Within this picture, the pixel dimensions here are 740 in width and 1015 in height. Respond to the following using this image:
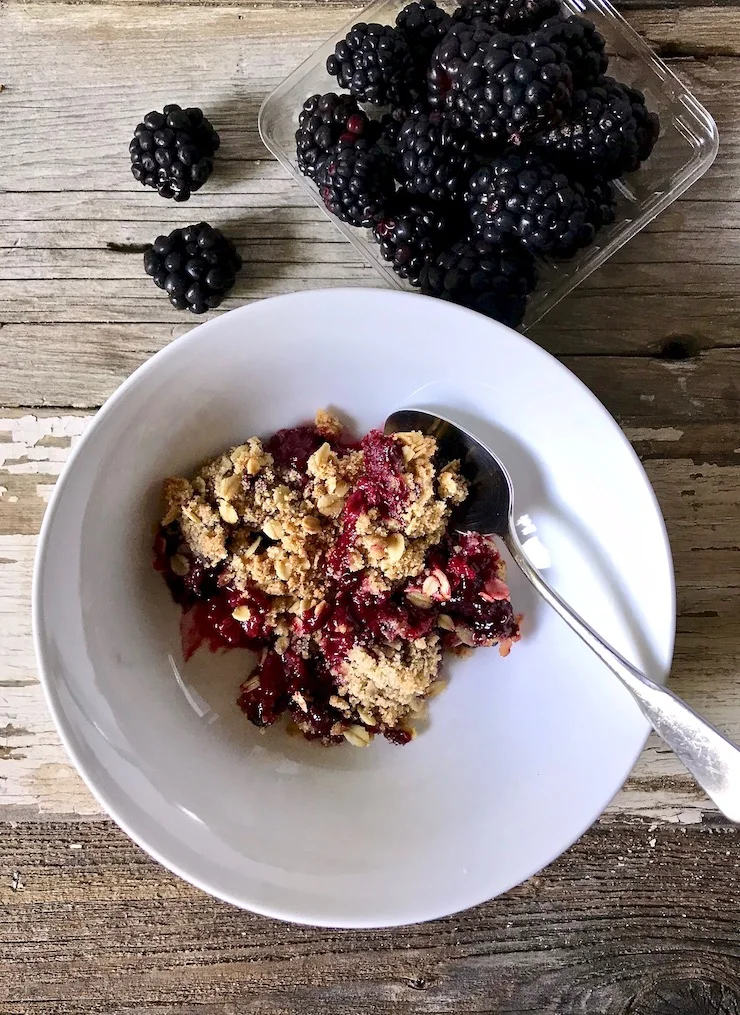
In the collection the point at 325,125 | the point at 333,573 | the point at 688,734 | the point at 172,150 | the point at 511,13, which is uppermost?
the point at 511,13

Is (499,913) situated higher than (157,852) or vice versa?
(157,852)

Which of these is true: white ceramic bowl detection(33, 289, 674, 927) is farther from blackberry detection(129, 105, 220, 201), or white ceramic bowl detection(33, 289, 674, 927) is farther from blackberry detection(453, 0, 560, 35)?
blackberry detection(453, 0, 560, 35)

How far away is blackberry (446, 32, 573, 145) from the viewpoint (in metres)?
1.05

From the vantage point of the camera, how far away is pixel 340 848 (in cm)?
115

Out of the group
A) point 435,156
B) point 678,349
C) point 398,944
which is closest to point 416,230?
point 435,156

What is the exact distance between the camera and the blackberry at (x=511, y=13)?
1.17 meters

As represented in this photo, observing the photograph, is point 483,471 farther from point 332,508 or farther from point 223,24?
point 223,24

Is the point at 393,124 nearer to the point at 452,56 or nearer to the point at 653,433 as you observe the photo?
the point at 452,56

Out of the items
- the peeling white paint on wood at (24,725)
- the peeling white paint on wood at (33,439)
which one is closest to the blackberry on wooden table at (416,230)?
the peeling white paint on wood at (33,439)

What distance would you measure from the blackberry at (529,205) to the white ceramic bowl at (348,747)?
6.5 inches

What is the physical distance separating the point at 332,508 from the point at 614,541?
0.40 metres

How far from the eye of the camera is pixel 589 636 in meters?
1.11

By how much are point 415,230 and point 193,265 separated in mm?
341

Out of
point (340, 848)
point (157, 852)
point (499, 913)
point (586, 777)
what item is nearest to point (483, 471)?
point (586, 777)
